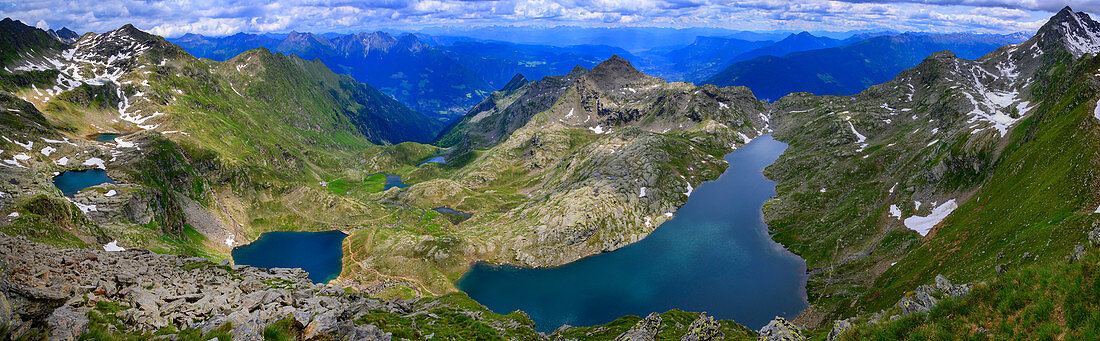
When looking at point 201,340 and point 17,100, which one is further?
point 17,100

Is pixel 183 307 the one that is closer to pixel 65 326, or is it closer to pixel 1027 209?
pixel 65 326

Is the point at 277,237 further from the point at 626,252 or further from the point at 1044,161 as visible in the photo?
the point at 1044,161

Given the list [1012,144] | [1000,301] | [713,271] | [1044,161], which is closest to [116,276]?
[1000,301]

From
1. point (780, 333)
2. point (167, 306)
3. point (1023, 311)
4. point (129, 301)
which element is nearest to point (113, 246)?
point (129, 301)

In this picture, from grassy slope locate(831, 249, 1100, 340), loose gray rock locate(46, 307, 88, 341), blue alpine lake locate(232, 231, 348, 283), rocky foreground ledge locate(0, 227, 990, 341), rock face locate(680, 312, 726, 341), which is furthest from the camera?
blue alpine lake locate(232, 231, 348, 283)

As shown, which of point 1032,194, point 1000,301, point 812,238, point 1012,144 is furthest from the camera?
point 812,238

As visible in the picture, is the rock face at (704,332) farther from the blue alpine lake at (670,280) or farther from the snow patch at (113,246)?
the snow patch at (113,246)

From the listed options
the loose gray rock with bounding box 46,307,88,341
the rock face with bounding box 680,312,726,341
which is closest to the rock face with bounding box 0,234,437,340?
the loose gray rock with bounding box 46,307,88,341

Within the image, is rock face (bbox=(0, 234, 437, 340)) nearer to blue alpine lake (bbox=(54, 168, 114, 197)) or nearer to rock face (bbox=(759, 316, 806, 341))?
rock face (bbox=(759, 316, 806, 341))
